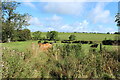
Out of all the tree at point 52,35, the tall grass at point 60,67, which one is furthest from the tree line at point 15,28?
the tall grass at point 60,67

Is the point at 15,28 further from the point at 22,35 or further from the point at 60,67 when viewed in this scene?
the point at 60,67

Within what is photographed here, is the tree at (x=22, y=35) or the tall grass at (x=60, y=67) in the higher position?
the tree at (x=22, y=35)

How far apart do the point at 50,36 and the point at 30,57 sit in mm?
14719

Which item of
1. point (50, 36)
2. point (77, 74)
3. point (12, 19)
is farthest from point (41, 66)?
point (12, 19)

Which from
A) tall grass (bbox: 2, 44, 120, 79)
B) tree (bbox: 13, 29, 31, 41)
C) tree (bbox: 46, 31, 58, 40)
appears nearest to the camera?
tall grass (bbox: 2, 44, 120, 79)

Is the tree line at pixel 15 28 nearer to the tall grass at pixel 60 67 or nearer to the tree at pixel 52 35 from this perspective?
the tree at pixel 52 35

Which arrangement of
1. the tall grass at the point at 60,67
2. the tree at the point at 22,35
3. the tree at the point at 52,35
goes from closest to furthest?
the tall grass at the point at 60,67
the tree at the point at 52,35
the tree at the point at 22,35

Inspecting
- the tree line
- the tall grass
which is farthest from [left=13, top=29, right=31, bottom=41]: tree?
the tall grass

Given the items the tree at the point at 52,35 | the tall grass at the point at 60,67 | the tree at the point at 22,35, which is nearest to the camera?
the tall grass at the point at 60,67

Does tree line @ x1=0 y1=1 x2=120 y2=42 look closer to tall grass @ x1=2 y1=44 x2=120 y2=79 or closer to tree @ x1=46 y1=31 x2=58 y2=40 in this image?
tree @ x1=46 y1=31 x2=58 y2=40

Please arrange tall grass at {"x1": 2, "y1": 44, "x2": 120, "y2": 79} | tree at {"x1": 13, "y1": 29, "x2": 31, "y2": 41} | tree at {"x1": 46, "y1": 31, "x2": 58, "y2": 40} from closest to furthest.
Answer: tall grass at {"x1": 2, "y1": 44, "x2": 120, "y2": 79}
tree at {"x1": 46, "y1": 31, "x2": 58, "y2": 40}
tree at {"x1": 13, "y1": 29, "x2": 31, "y2": 41}

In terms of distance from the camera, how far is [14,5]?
77.9ft

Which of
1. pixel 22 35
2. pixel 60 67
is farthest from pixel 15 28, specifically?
pixel 60 67

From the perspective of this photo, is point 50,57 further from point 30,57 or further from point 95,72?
point 95,72
